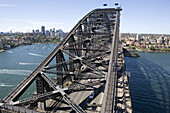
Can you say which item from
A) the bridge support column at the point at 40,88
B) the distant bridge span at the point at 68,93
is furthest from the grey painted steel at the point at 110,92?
the bridge support column at the point at 40,88

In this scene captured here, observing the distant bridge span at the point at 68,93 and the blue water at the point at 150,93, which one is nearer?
the distant bridge span at the point at 68,93

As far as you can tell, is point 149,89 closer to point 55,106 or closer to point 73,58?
point 73,58

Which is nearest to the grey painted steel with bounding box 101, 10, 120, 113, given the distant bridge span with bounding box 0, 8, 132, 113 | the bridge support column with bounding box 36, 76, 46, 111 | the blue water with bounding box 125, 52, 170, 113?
the distant bridge span with bounding box 0, 8, 132, 113

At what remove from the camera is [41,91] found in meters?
16.0

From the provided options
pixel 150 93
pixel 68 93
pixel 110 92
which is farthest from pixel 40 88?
pixel 150 93

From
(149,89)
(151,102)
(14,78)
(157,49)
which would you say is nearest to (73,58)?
(151,102)

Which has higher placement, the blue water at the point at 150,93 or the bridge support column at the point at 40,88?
the bridge support column at the point at 40,88

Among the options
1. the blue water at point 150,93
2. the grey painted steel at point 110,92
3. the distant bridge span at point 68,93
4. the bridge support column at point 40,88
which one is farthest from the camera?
the blue water at point 150,93

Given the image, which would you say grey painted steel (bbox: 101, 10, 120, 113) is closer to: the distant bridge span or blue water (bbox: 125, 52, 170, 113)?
the distant bridge span

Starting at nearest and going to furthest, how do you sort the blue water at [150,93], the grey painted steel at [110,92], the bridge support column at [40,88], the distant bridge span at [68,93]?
the grey painted steel at [110,92] < the distant bridge span at [68,93] < the bridge support column at [40,88] < the blue water at [150,93]

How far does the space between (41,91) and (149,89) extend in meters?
31.6

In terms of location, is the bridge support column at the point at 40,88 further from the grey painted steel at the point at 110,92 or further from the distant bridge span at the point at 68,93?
the grey painted steel at the point at 110,92

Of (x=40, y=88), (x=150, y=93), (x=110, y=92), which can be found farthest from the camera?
(x=150, y=93)

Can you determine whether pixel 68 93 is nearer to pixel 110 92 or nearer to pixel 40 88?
pixel 40 88
